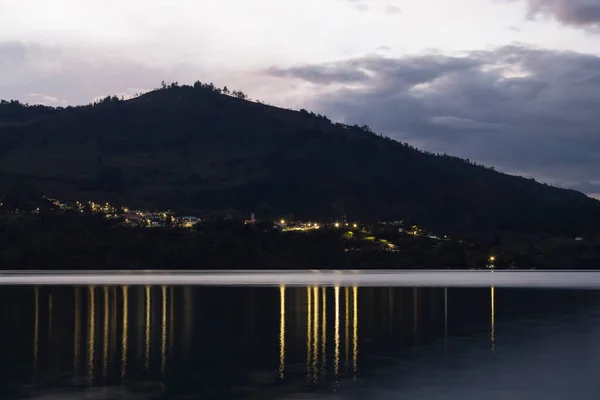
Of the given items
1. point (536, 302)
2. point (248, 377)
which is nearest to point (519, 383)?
point (248, 377)

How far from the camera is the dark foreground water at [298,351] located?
3594 cm

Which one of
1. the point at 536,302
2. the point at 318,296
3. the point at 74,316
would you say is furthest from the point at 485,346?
the point at 318,296

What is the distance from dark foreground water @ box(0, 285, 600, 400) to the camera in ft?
118

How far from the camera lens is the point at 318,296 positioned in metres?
102

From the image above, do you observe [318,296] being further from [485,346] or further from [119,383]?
[119,383]

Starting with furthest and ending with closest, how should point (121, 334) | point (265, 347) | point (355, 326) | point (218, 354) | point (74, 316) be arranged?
point (74, 316), point (355, 326), point (121, 334), point (265, 347), point (218, 354)

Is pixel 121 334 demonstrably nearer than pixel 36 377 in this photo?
No

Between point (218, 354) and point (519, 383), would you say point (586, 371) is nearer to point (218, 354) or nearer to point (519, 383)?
point (519, 383)

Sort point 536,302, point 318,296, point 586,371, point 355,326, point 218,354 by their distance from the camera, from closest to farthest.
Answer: point 586,371
point 218,354
point 355,326
point 536,302
point 318,296

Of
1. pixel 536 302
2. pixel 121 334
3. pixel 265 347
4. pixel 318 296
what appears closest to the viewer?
pixel 265 347

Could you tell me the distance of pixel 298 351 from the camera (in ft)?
158

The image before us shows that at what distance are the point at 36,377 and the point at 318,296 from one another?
64267 millimetres

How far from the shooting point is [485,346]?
5044 cm

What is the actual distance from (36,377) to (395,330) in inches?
1087
